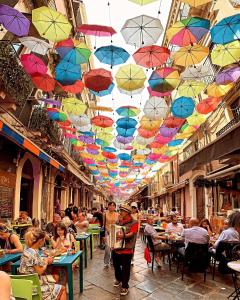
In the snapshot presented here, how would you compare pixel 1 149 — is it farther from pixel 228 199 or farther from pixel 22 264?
pixel 228 199

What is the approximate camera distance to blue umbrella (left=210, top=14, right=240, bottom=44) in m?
6.60

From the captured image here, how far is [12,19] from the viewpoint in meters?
6.25

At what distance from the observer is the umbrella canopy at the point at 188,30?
6.81 m

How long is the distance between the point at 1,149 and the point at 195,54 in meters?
6.65

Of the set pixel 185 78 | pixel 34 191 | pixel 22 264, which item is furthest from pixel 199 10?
pixel 22 264

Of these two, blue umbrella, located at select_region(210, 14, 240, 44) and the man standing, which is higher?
blue umbrella, located at select_region(210, 14, 240, 44)

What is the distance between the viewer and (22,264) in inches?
163

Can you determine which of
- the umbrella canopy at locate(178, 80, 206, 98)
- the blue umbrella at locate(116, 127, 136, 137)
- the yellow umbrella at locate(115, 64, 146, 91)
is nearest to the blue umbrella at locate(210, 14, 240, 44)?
the yellow umbrella at locate(115, 64, 146, 91)

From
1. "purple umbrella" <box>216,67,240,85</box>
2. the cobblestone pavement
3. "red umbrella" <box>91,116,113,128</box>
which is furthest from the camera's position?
"red umbrella" <box>91,116,113,128</box>

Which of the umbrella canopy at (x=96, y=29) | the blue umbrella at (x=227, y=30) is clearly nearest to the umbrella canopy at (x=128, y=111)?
the umbrella canopy at (x=96, y=29)

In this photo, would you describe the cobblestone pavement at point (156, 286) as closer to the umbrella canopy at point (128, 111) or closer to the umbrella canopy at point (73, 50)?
the umbrella canopy at point (73, 50)

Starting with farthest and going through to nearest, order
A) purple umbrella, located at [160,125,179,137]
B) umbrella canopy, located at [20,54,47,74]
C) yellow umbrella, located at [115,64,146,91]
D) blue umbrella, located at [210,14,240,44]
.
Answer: purple umbrella, located at [160,125,179,137], yellow umbrella, located at [115,64,146,91], umbrella canopy, located at [20,54,47,74], blue umbrella, located at [210,14,240,44]

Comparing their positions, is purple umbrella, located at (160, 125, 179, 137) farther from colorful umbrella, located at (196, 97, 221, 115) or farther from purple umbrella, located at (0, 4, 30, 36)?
purple umbrella, located at (0, 4, 30, 36)

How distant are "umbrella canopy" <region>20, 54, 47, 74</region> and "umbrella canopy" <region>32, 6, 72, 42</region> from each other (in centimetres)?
139
